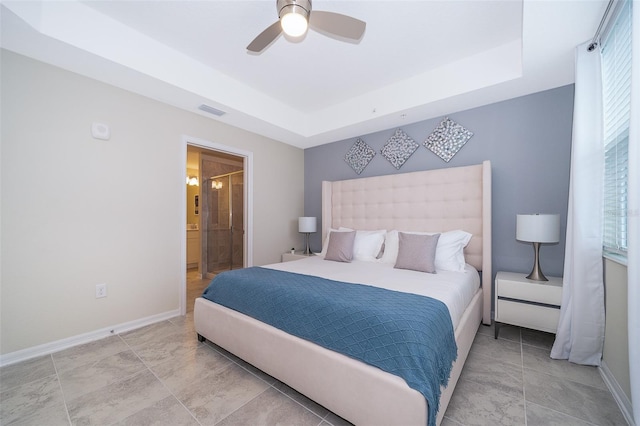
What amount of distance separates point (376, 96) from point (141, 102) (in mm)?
2756

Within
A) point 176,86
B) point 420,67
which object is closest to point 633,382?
point 420,67

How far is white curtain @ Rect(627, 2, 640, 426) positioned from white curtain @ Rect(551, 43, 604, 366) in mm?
803

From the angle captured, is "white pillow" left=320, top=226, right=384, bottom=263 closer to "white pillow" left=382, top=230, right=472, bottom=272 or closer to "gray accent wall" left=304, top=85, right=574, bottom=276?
"white pillow" left=382, top=230, right=472, bottom=272

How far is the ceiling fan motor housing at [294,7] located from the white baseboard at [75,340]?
3174 mm

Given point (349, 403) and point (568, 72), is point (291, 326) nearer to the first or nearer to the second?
point (349, 403)

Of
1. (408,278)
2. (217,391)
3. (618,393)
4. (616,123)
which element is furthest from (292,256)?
(616,123)

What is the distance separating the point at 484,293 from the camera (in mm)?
2738

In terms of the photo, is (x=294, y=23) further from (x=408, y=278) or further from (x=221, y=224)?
(x=221, y=224)

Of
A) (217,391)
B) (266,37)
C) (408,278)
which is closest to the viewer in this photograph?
(217,391)

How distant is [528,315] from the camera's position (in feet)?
7.45

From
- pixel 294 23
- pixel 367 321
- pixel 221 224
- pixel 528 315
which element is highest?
pixel 294 23

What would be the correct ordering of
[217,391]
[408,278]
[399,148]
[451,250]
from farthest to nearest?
[399,148] < [451,250] < [408,278] < [217,391]

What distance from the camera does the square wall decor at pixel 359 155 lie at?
397 cm

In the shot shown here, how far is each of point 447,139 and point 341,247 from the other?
1912mm
